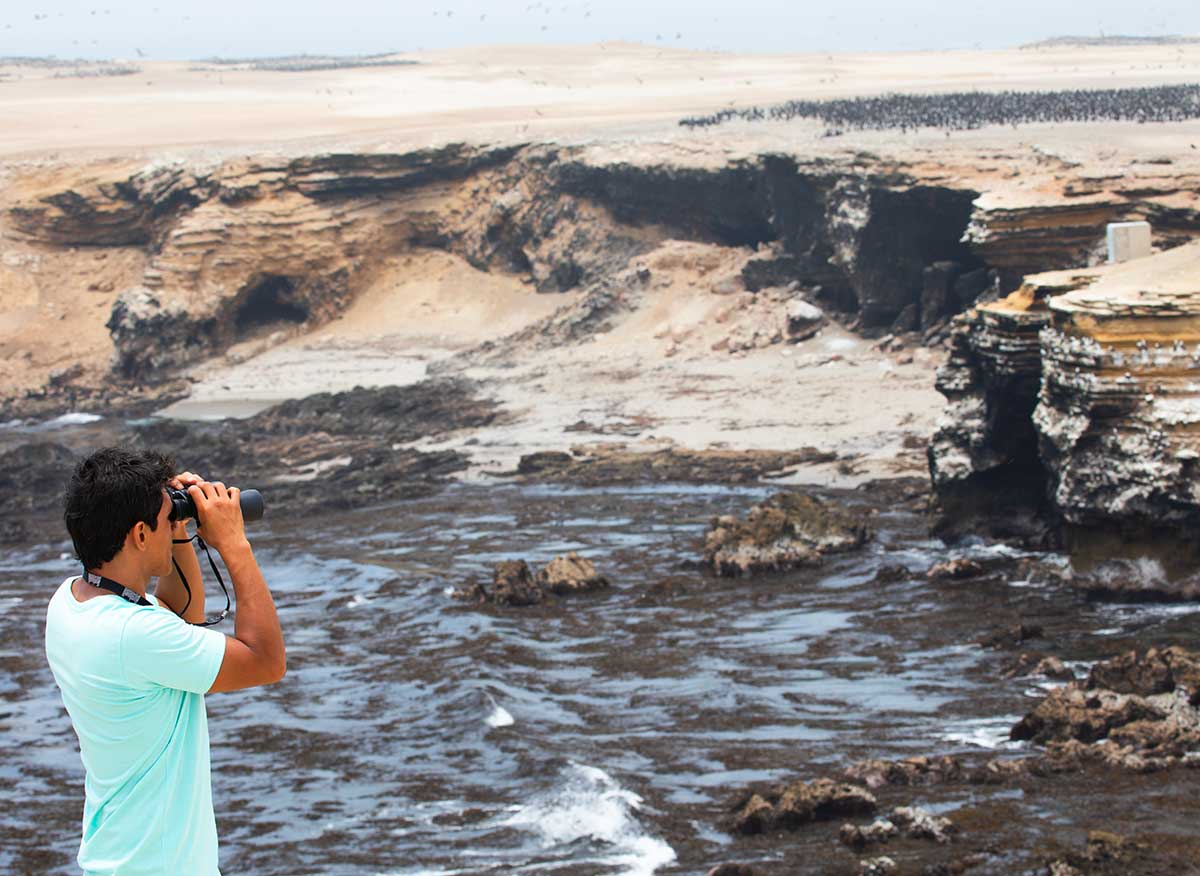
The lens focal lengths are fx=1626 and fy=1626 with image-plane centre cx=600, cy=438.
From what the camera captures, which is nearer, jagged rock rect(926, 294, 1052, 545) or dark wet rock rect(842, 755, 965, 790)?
dark wet rock rect(842, 755, 965, 790)

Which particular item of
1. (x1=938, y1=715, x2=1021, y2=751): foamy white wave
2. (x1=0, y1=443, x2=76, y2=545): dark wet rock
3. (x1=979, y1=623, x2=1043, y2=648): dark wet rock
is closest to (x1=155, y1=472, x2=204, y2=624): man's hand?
(x1=938, y1=715, x2=1021, y2=751): foamy white wave

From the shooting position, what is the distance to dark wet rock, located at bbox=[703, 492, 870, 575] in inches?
586

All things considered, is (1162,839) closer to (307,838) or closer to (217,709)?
(307,838)

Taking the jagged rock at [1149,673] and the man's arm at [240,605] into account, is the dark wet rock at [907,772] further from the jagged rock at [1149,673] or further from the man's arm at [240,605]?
the man's arm at [240,605]

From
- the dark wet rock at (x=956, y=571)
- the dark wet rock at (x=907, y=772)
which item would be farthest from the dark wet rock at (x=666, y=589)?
the dark wet rock at (x=907, y=772)

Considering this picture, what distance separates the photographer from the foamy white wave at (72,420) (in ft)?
87.2

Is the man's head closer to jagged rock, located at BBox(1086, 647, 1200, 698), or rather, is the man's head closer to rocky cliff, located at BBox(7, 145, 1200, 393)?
jagged rock, located at BBox(1086, 647, 1200, 698)

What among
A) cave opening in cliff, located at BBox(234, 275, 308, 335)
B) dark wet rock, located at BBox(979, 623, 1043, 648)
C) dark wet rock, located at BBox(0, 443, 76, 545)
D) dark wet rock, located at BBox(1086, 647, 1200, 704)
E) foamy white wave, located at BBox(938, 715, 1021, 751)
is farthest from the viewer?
cave opening in cliff, located at BBox(234, 275, 308, 335)

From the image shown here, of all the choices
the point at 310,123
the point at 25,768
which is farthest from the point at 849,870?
the point at 310,123

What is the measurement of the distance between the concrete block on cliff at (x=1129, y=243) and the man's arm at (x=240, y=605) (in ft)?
44.8

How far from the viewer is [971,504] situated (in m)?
15.2

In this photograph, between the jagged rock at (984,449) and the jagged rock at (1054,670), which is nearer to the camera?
the jagged rock at (1054,670)

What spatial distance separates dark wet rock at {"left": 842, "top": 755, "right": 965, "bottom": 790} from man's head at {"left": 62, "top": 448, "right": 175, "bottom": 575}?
634 cm

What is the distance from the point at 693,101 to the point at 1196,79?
1248 centimetres
